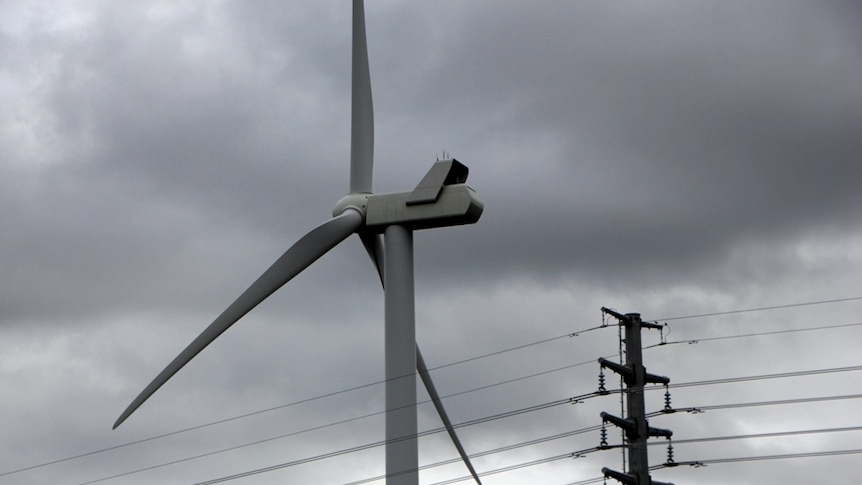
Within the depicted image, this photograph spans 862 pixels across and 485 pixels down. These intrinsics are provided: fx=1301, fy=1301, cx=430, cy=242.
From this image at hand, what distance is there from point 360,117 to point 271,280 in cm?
783

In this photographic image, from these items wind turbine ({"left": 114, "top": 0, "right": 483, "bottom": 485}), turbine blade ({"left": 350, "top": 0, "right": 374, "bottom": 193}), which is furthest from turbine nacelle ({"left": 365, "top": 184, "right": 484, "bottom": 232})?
turbine blade ({"left": 350, "top": 0, "right": 374, "bottom": 193})

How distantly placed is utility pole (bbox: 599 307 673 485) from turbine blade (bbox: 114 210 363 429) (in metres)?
14.1

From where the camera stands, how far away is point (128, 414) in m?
44.1

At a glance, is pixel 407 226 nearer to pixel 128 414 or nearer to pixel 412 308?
pixel 412 308

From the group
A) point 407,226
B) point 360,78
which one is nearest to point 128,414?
point 407,226

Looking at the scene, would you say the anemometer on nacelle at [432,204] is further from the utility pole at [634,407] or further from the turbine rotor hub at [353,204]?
the utility pole at [634,407]

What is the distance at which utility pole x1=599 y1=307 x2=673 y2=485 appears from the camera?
3235 cm

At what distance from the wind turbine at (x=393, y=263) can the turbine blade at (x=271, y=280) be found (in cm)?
3

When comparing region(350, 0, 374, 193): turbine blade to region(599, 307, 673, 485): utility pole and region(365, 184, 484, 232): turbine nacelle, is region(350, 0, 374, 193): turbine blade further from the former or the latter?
region(599, 307, 673, 485): utility pole

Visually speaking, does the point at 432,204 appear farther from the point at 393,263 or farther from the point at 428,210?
the point at 393,263

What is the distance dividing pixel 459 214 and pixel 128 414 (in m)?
13.2

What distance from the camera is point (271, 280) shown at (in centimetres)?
4556

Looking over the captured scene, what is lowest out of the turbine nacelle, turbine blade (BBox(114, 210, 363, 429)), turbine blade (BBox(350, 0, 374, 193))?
turbine blade (BBox(114, 210, 363, 429))

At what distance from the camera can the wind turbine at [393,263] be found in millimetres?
43094
